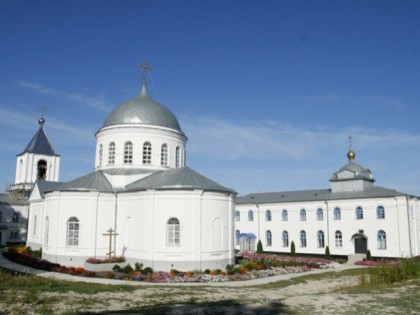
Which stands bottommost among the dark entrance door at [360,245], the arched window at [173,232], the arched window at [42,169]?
the dark entrance door at [360,245]

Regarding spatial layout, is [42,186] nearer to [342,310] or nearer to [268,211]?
[268,211]

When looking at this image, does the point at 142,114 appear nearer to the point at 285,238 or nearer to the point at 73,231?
the point at 73,231

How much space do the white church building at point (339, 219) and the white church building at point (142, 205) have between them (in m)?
14.7

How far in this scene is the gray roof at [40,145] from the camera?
4588 centimetres

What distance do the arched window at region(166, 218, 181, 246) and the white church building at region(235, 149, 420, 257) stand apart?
61.9 feet

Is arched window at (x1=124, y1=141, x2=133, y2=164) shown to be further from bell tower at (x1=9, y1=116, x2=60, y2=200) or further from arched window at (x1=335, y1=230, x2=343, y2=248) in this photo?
bell tower at (x1=9, y1=116, x2=60, y2=200)

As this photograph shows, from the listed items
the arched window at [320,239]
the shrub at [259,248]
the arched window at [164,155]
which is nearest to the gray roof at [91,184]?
the arched window at [164,155]

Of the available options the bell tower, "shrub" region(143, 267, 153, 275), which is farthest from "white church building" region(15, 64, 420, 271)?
the bell tower

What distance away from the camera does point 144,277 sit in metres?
20.7

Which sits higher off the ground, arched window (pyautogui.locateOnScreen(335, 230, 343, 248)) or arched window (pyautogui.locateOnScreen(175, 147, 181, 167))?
arched window (pyautogui.locateOnScreen(175, 147, 181, 167))

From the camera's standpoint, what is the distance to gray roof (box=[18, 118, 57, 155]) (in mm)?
45875

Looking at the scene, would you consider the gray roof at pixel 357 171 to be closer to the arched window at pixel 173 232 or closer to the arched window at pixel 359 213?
the arched window at pixel 359 213

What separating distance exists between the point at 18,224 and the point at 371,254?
37.5 metres

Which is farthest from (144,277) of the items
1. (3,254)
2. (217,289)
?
(3,254)
